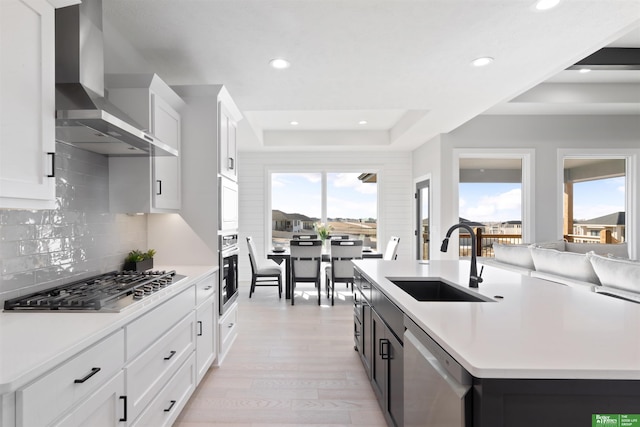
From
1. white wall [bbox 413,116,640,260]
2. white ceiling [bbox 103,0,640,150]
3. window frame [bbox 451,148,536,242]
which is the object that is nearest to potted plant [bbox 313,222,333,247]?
white wall [bbox 413,116,640,260]

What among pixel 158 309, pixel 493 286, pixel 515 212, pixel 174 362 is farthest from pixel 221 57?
pixel 515 212

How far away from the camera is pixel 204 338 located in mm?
2613

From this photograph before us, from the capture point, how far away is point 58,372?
1.09 meters

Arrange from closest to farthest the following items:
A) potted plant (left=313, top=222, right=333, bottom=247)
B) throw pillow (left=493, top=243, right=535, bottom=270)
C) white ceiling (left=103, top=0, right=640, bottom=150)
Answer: white ceiling (left=103, top=0, right=640, bottom=150)
throw pillow (left=493, top=243, right=535, bottom=270)
potted plant (left=313, top=222, right=333, bottom=247)

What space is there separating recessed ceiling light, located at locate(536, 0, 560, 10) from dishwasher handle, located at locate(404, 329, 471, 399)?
2168mm

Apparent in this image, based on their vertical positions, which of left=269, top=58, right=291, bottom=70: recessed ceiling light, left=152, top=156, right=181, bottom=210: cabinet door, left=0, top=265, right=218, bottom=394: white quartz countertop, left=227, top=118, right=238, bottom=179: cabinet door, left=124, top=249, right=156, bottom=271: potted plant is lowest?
left=0, top=265, right=218, bottom=394: white quartz countertop

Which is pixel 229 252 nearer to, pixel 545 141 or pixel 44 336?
pixel 44 336

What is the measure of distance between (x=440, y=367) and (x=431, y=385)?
0.36ft

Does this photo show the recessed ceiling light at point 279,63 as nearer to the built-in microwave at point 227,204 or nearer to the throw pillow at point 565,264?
the built-in microwave at point 227,204

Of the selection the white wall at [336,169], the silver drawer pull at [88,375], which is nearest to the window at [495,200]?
the white wall at [336,169]

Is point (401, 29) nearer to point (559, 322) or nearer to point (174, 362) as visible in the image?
point (559, 322)

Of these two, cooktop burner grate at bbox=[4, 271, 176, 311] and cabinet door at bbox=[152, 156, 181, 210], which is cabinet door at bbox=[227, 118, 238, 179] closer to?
cabinet door at bbox=[152, 156, 181, 210]

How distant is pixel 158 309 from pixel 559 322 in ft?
6.11

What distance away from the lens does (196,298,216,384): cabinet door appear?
2473 mm
